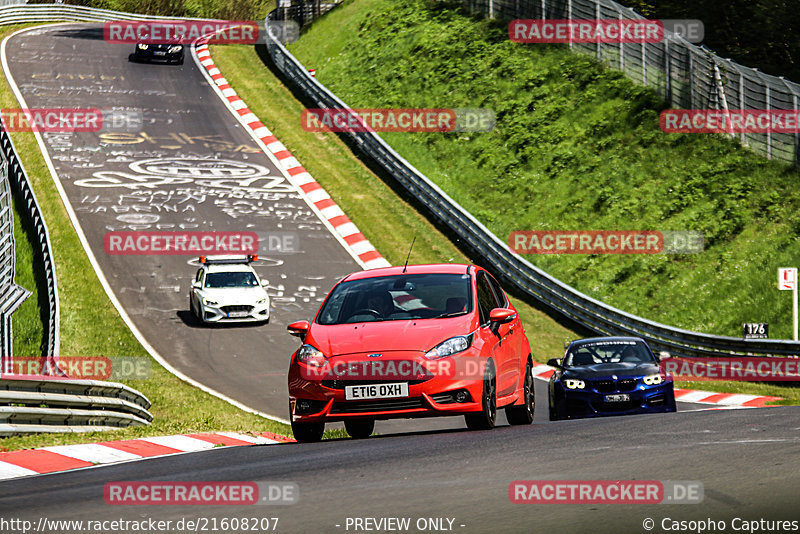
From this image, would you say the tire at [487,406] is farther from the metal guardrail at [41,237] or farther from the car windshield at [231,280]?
the car windshield at [231,280]

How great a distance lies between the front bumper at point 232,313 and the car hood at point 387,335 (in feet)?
43.5

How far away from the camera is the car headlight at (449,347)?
10.0m

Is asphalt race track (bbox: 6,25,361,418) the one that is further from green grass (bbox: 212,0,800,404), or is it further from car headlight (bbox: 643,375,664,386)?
car headlight (bbox: 643,375,664,386)

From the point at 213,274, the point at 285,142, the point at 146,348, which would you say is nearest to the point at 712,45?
the point at 285,142

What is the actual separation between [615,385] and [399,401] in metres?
5.53

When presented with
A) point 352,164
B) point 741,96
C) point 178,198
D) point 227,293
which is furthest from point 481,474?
point 352,164

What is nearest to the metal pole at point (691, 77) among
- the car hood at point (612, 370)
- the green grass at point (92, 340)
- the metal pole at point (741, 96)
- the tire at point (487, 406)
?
the metal pole at point (741, 96)

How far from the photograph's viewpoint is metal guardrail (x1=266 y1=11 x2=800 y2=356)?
22719mm

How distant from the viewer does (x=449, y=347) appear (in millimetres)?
10141

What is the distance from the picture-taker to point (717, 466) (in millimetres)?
7359

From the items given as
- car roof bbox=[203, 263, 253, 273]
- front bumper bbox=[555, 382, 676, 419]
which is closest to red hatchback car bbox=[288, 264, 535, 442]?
front bumper bbox=[555, 382, 676, 419]

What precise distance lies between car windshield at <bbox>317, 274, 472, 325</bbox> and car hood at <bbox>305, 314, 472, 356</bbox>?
20 cm

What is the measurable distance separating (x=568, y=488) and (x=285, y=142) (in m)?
33.1

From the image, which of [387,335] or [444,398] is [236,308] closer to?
[387,335]
